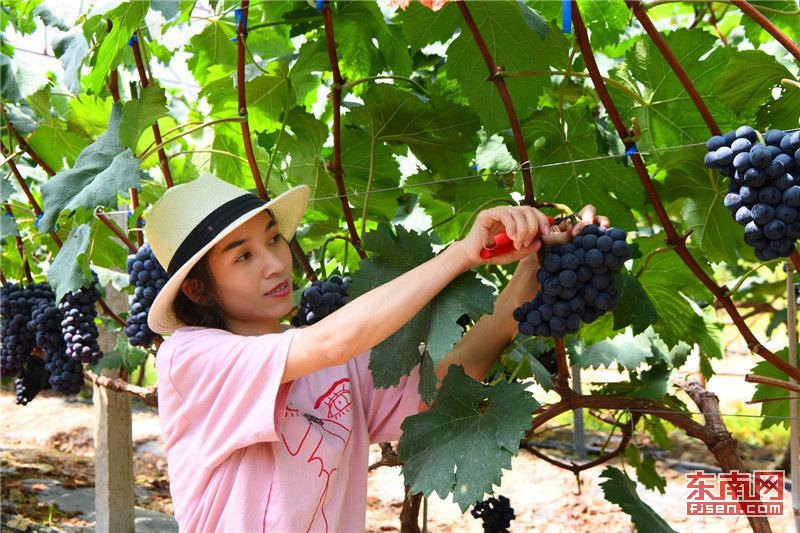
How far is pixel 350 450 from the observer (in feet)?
4.65

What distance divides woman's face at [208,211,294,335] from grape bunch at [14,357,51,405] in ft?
4.60

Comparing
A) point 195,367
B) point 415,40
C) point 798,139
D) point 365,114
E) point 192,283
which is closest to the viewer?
point 798,139

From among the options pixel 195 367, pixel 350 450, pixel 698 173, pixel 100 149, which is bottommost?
pixel 350 450

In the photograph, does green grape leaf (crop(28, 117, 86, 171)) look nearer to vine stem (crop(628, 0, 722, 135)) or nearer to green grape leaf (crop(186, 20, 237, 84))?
→ green grape leaf (crop(186, 20, 237, 84))

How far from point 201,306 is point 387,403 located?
0.41 m

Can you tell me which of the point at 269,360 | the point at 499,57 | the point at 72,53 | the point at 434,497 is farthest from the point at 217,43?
the point at 434,497

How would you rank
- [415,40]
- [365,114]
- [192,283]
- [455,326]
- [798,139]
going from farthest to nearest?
1. [365,114]
2. [415,40]
3. [192,283]
4. [455,326]
5. [798,139]

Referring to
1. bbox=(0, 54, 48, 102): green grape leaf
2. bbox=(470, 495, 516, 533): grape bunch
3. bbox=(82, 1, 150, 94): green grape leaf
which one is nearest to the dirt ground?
bbox=(470, 495, 516, 533): grape bunch

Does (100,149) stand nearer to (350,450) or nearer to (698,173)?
(350,450)

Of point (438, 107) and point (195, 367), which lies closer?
point (195, 367)

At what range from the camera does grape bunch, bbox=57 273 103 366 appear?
2.03 meters

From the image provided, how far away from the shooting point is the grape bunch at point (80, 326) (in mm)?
2027

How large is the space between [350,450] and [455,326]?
0.45 meters

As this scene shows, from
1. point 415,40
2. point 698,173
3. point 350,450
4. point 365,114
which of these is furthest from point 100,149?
point 698,173
